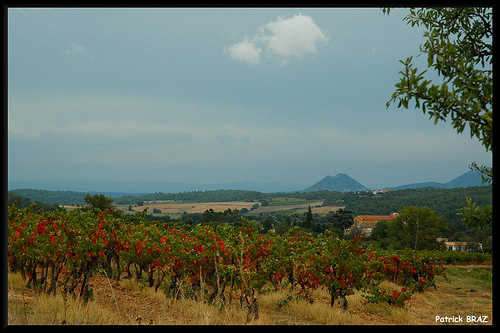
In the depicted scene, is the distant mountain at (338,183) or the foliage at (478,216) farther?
the distant mountain at (338,183)

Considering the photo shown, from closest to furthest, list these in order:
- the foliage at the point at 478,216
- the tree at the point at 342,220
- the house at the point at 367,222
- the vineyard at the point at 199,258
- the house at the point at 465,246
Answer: the foliage at the point at 478,216
the vineyard at the point at 199,258
the house at the point at 465,246
the house at the point at 367,222
the tree at the point at 342,220

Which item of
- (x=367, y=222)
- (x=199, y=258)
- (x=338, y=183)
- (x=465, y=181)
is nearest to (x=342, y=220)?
(x=367, y=222)

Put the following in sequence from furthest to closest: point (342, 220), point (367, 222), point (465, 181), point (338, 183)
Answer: point (338, 183) → point (367, 222) → point (342, 220) → point (465, 181)

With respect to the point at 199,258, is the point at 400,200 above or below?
below

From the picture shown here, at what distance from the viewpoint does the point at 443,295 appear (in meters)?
13.0

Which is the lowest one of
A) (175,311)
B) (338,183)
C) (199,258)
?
(338,183)

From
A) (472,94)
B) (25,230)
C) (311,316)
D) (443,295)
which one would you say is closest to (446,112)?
(472,94)

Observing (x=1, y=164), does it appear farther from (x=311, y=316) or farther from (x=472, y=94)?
(x=311, y=316)

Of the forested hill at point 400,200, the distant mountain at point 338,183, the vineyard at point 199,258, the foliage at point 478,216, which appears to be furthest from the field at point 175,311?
the distant mountain at point 338,183

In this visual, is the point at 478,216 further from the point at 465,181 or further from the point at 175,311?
the point at 465,181

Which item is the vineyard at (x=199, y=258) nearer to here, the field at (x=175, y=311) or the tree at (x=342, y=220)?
the field at (x=175, y=311)
